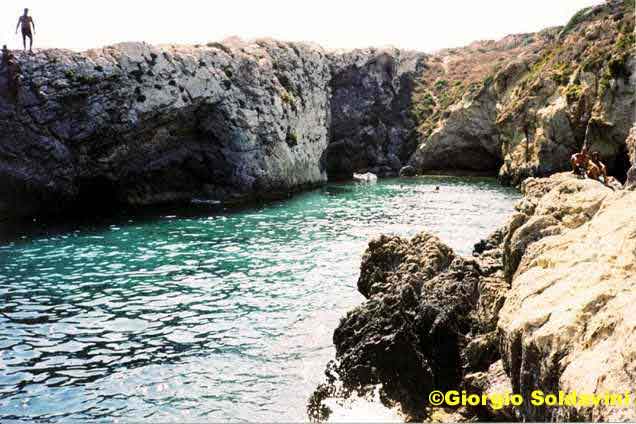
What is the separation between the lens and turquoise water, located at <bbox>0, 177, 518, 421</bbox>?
1482 cm

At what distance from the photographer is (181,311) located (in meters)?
21.7

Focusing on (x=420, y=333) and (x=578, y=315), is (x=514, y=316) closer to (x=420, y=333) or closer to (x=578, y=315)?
(x=578, y=315)

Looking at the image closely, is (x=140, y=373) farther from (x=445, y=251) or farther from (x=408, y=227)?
(x=408, y=227)

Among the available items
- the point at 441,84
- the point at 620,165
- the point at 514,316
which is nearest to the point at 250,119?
the point at 620,165

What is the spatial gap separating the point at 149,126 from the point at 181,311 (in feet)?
97.7

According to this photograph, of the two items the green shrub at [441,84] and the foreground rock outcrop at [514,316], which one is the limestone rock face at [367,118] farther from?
the foreground rock outcrop at [514,316]

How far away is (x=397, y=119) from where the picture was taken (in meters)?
88.9

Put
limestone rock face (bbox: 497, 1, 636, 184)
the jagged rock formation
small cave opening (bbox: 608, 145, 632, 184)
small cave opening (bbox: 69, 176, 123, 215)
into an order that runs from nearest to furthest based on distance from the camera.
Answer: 1. the jagged rock formation
2. small cave opening (bbox: 69, 176, 123, 215)
3. small cave opening (bbox: 608, 145, 632, 184)
4. limestone rock face (bbox: 497, 1, 636, 184)

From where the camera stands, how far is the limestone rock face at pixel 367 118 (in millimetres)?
80188

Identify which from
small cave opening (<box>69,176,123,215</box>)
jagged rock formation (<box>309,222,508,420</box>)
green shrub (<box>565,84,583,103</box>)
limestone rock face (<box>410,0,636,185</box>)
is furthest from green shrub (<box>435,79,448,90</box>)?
jagged rock formation (<box>309,222,508,420</box>)

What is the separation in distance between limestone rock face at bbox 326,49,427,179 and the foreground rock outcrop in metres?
60.1

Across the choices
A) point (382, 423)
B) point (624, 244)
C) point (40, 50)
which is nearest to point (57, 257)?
point (40, 50)

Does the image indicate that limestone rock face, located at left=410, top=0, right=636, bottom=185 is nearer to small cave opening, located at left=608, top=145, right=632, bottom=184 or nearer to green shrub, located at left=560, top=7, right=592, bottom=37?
small cave opening, located at left=608, top=145, right=632, bottom=184

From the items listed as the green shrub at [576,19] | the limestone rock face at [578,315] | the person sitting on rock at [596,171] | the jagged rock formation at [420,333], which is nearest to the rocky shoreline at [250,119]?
the green shrub at [576,19]
